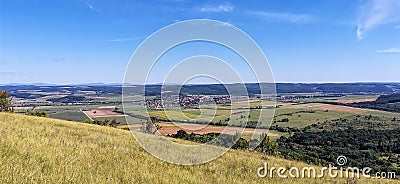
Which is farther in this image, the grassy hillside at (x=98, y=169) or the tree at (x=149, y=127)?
the tree at (x=149, y=127)

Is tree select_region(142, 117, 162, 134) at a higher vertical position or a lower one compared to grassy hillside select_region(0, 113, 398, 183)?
lower

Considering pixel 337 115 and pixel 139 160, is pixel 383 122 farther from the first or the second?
→ pixel 139 160

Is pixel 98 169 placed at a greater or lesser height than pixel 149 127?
greater

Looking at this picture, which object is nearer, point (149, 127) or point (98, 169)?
point (98, 169)

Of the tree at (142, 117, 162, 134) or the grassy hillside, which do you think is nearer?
the grassy hillside

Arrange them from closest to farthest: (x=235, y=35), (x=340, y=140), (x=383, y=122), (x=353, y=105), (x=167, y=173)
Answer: (x=167, y=173) → (x=235, y=35) → (x=340, y=140) → (x=383, y=122) → (x=353, y=105)

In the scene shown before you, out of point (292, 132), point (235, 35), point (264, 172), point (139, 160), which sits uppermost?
point (235, 35)

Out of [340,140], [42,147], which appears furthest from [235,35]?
[340,140]

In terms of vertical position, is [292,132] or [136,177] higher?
[136,177]

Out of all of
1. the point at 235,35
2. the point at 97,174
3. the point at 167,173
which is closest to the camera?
the point at 97,174

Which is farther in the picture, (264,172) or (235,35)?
(264,172)

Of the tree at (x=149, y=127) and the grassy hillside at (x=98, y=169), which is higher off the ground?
the grassy hillside at (x=98, y=169)
